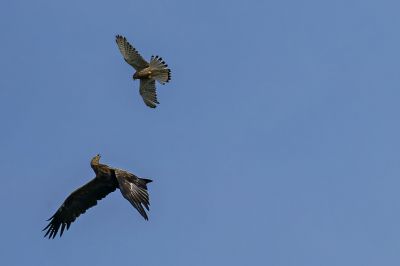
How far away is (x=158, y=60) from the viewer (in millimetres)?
39156

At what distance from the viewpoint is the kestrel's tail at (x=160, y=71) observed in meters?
38.8

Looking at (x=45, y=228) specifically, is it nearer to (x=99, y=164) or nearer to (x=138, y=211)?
(x=99, y=164)

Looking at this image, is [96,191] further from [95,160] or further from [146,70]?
[146,70]

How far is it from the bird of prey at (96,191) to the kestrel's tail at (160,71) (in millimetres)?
5528

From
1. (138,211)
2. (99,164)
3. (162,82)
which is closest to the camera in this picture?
(138,211)

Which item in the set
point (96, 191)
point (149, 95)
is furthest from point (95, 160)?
point (149, 95)

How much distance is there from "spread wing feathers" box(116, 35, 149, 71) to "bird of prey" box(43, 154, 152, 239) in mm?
6144

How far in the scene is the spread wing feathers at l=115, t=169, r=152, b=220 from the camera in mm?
30891

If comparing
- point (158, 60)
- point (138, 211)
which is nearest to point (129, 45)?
point (158, 60)

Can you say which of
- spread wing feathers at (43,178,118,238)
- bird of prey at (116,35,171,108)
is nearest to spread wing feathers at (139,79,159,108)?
bird of prey at (116,35,171,108)

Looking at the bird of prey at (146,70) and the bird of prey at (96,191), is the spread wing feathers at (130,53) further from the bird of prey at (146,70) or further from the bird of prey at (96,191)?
the bird of prey at (96,191)

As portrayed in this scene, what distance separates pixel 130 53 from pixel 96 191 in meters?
6.60

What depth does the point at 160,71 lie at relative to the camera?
3897 cm

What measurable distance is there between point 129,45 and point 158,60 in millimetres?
1202
